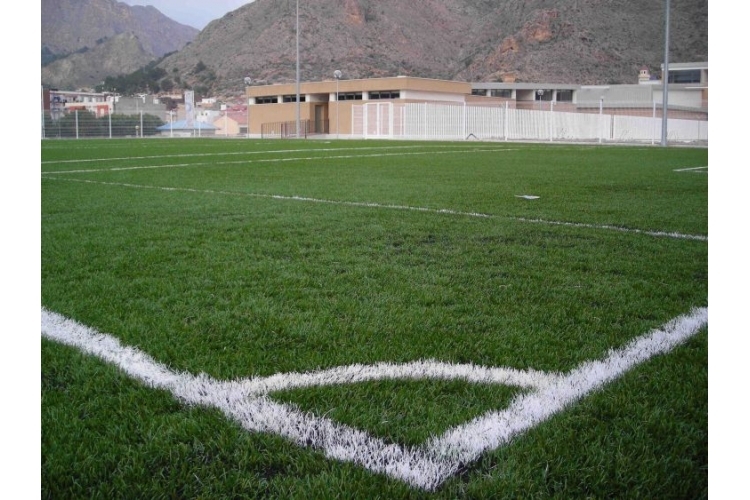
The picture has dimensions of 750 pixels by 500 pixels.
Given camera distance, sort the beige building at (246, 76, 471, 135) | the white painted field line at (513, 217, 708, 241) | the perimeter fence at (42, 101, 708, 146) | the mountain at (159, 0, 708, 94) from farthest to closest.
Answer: the mountain at (159, 0, 708, 94)
the beige building at (246, 76, 471, 135)
the perimeter fence at (42, 101, 708, 146)
the white painted field line at (513, 217, 708, 241)

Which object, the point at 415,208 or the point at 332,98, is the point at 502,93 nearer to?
the point at 332,98

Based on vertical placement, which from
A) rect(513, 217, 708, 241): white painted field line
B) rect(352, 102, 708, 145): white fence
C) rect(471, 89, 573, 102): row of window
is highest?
rect(471, 89, 573, 102): row of window

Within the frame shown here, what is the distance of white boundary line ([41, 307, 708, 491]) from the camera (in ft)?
4.52

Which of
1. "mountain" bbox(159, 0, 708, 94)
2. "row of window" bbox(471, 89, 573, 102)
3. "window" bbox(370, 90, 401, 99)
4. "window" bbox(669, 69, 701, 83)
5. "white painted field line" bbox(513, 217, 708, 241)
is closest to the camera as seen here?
"white painted field line" bbox(513, 217, 708, 241)

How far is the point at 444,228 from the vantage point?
4328 mm

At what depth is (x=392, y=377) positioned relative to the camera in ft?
5.93

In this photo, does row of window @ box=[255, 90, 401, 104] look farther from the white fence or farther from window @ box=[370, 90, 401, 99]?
the white fence

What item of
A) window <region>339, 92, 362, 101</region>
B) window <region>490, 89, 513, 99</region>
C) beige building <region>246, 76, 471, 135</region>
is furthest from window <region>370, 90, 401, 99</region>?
window <region>490, 89, 513, 99</region>

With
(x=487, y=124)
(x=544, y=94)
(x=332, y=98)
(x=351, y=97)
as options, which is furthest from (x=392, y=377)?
(x=544, y=94)

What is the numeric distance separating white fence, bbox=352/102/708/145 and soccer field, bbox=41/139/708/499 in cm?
2121

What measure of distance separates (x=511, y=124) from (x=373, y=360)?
24.9 metres

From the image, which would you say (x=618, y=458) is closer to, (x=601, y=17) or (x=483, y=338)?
(x=483, y=338)
